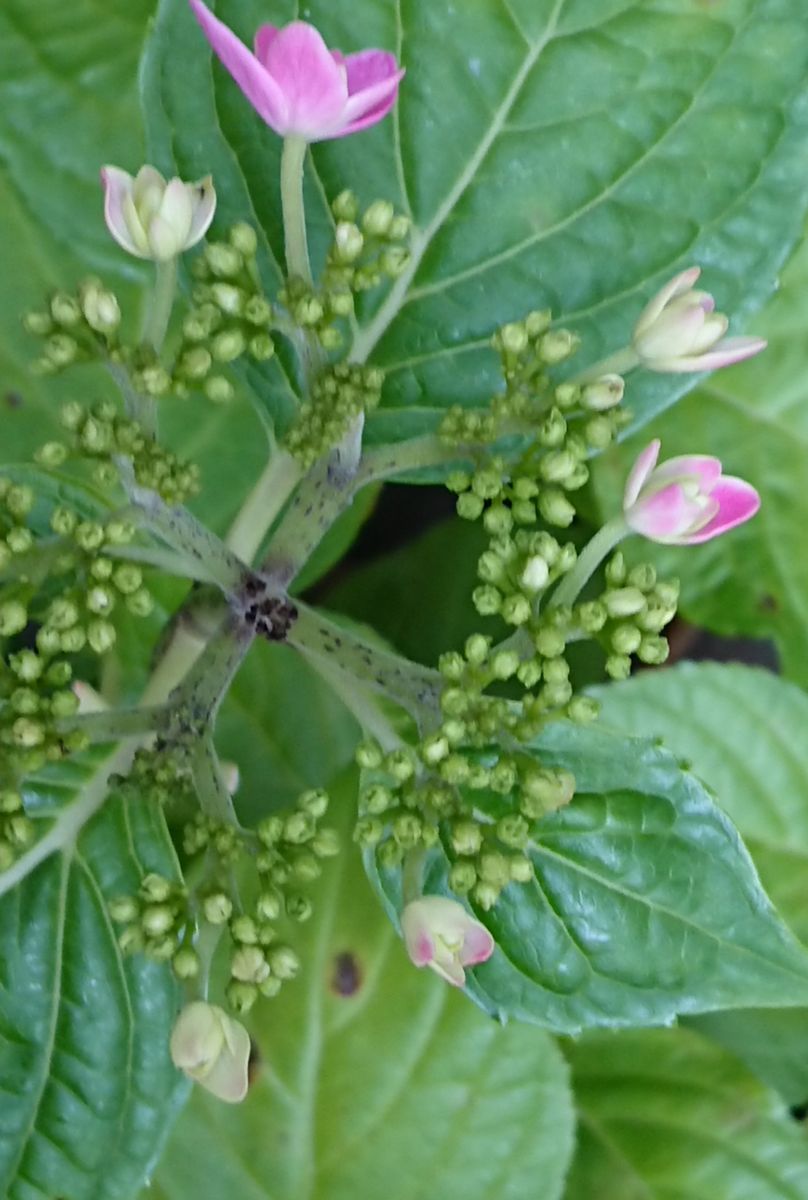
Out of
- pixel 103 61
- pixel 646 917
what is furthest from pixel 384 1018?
pixel 103 61

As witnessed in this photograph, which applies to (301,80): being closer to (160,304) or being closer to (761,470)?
(160,304)

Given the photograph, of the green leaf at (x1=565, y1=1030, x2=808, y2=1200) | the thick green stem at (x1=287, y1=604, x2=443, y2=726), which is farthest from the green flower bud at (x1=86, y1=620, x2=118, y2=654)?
the green leaf at (x1=565, y1=1030, x2=808, y2=1200)

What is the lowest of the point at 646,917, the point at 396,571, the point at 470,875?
the point at 396,571

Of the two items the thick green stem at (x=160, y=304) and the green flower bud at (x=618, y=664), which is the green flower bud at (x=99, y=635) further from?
the green flower bud at (x=618, y=664)

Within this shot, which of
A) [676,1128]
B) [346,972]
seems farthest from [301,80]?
[676,1128]

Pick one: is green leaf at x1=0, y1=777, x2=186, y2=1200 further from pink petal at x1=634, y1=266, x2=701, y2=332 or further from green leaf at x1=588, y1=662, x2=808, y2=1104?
green leaf at x1=588, y1=662, x2=808, y2=1104

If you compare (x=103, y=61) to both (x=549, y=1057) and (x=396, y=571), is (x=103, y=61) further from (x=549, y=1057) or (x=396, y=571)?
(x=549, y=1057)
